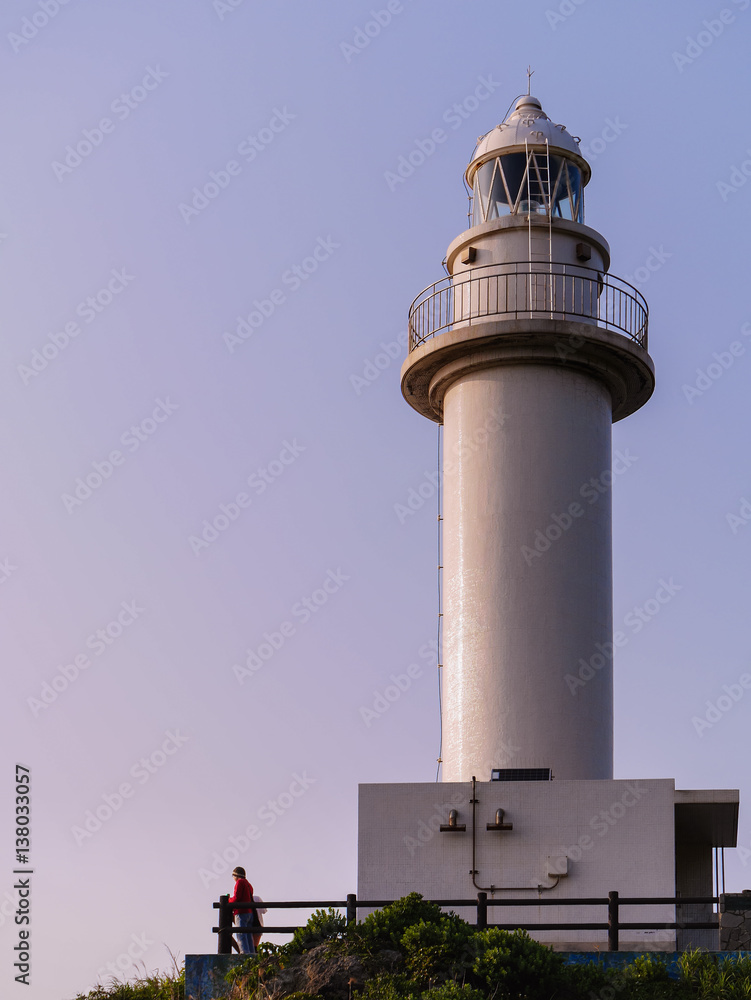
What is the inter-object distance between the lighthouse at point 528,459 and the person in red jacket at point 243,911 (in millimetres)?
4075

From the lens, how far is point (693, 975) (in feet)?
54.0

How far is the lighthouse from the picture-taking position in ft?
69.4

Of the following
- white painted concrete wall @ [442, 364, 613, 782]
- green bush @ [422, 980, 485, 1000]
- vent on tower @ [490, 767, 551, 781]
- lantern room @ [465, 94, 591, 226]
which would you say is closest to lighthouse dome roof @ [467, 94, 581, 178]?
lantern room @ [465, 94, 591, 226]

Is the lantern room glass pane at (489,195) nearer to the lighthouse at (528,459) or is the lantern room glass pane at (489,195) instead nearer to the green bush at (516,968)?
the lighthouse at (528,459)

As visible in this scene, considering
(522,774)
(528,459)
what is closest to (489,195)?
(528,459)

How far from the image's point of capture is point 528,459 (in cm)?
2208

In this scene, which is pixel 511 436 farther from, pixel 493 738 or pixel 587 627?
pixel 493 738

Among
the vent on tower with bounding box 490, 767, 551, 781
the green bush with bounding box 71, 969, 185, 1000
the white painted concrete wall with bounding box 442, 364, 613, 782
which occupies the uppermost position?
the white painted concrete wall with bounding box 442, 364, 613, 782

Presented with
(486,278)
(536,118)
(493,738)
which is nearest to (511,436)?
(486,278)

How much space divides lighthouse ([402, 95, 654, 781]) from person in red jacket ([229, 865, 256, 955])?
4.08 m

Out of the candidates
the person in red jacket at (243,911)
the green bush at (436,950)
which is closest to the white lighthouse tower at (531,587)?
the person in red jacket at (243,911)

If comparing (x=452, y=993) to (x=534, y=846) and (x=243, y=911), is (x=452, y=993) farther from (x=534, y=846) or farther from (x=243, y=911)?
(x=534, y=846)
